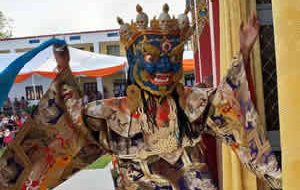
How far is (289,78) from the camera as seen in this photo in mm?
1160

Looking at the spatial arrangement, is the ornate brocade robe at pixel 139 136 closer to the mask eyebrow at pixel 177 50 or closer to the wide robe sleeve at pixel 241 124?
the wide robe sleeve at pixel 241 124

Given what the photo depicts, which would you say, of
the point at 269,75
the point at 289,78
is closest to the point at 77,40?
the point at 269,75

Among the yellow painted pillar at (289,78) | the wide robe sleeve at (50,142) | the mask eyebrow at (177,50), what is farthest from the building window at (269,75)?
the yellow painted pillar at (289,78)

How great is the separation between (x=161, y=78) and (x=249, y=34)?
434mm

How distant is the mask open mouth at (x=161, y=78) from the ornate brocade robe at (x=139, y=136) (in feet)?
0.36

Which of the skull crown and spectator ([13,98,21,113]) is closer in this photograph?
the skull crown

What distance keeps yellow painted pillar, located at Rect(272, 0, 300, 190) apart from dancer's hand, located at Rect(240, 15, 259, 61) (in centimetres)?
96

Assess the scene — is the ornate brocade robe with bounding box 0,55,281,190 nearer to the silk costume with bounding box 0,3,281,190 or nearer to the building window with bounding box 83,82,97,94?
the silk costume with bounding box 0,3,281,190

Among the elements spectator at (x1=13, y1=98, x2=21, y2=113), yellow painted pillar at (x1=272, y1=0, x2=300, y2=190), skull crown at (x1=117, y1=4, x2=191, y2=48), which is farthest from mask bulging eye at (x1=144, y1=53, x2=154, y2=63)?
spectator at (x1=13, y1=98, x2=21, y2=113)

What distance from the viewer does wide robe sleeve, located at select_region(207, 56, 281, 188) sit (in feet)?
7.45

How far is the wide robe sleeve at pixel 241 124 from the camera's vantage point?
2270 millimetres

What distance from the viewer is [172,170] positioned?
94.7 inches

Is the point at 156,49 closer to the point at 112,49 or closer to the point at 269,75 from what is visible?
the point at 269,75

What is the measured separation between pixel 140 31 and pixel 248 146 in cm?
72
